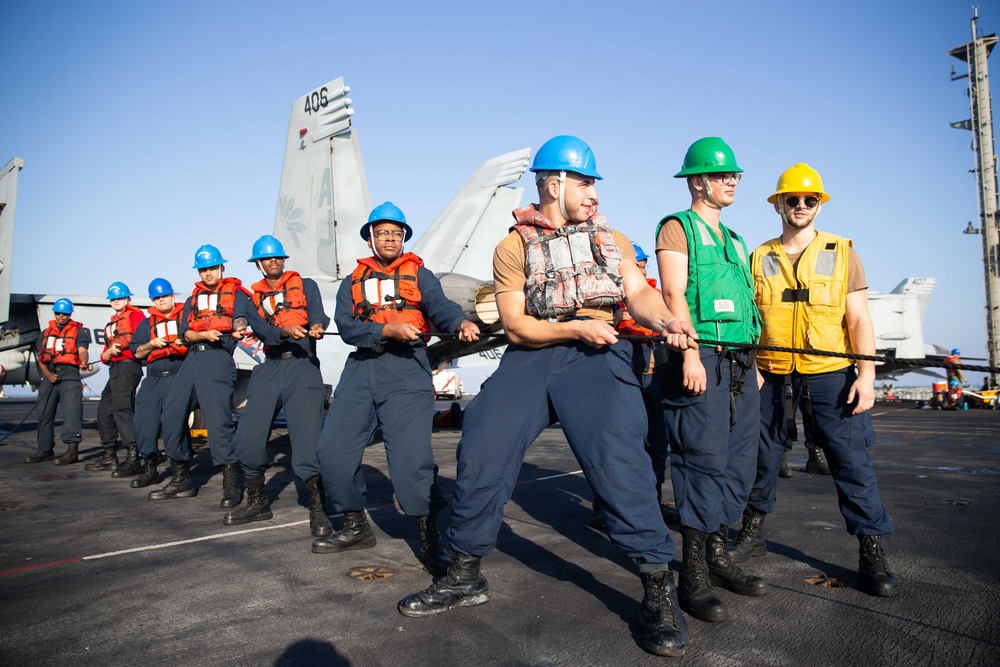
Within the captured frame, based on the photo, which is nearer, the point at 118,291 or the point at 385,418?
the point at 385,418

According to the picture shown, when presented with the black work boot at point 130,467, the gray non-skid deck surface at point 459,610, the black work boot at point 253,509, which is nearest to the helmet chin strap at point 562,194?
the gray non-skid deck surface at point 459,610

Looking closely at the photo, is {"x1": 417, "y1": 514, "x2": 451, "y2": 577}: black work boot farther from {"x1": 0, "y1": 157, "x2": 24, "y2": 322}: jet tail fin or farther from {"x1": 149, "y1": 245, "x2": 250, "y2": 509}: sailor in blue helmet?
{"x1": 0, "y1": 157, "x2": 24, "y2": 322}: jet tail fin

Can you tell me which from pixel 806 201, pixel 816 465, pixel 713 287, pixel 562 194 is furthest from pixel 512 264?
pixel 816 465

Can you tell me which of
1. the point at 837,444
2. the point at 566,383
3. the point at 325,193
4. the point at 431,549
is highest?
the point at 325,193

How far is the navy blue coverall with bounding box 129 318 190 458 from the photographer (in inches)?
277

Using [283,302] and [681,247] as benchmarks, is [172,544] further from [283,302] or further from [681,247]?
[681,247]

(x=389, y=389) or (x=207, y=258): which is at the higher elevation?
(x=207, y=258)

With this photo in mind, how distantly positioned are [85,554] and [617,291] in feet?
12.1

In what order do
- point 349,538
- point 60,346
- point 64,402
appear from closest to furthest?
point 349,538
point 60,346
point 64,402

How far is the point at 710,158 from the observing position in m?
3.37

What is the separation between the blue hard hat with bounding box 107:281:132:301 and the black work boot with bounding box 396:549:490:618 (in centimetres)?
846

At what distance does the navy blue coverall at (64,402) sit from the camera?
9039mm

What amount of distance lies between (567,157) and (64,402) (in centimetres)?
922

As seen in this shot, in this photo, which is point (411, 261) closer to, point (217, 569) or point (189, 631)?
point (217, 569)
